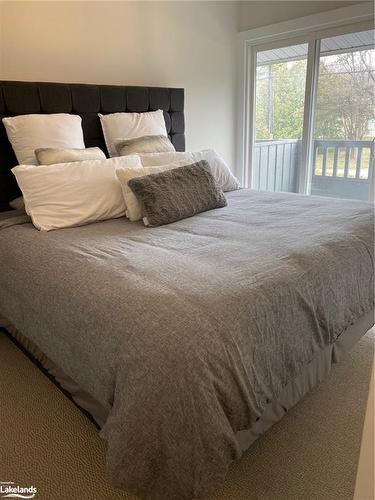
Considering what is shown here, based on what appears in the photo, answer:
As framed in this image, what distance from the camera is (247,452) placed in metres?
1.47

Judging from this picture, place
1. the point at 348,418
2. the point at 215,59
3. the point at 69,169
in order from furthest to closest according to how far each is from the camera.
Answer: the point at 215,59, the point at 69,169, the point at 348,418

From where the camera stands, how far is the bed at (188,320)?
0.97 m

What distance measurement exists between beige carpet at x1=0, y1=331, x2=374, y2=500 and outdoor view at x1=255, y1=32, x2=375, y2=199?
85.4 inches

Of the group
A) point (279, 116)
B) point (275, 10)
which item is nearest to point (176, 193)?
point (279, 116)

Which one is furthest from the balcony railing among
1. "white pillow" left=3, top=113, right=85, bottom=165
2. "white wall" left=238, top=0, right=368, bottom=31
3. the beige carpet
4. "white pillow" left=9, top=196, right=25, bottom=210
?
"white pillow" left=9, top=196, right=25, bottom=210

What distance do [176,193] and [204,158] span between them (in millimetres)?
664

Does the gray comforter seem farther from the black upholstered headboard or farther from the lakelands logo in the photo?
the black upholstered headboard

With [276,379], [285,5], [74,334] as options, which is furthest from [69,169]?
[285,5]

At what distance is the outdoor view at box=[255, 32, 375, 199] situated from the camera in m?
3.15

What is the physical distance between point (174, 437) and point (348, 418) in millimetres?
1034

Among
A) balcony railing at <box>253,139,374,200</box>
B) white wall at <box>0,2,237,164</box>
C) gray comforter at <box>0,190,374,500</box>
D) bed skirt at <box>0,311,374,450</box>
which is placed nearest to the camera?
gray comforter at <box>0,190,374,500</box>

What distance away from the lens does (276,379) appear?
1.21m

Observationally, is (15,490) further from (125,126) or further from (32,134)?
(125,126)

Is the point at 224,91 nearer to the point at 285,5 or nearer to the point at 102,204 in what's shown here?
the point at 285,5
